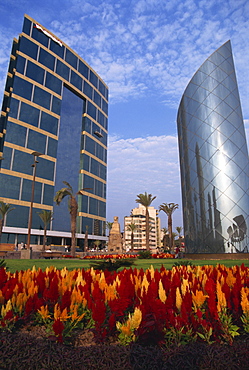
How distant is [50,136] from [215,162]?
57.3 meters

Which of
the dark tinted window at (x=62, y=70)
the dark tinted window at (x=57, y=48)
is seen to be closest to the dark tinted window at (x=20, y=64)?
the dark tinted window at (x=62, y=70)

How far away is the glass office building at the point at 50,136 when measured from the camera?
63094mm

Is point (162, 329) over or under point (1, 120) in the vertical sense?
under

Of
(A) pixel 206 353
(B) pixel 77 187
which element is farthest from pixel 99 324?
(B) pixel 77 187

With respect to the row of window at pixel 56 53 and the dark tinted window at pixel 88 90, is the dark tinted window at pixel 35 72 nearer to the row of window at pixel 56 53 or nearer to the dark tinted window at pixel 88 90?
the row of window at pixel 56 53

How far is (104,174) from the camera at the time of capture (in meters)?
96.2

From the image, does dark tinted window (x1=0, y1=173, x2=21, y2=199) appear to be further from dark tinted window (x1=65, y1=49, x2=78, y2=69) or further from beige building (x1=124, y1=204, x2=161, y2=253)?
beige building (x1=124, y1=204, x2=161, y2=253)

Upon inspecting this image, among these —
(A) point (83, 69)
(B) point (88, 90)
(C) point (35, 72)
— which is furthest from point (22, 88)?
(A) point (83, 69)

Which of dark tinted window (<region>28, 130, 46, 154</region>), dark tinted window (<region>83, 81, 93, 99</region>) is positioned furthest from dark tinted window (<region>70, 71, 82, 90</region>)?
dark tinted window (<region>28, 130, 46, 154</region>)

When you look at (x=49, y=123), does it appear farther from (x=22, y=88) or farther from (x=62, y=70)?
(x=62, y=70)

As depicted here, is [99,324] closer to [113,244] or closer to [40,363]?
[40,363]

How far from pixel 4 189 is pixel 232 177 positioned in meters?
51.0

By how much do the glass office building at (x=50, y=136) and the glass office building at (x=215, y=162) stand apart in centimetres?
2997

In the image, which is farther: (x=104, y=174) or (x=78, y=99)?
(x=104, y=174)
